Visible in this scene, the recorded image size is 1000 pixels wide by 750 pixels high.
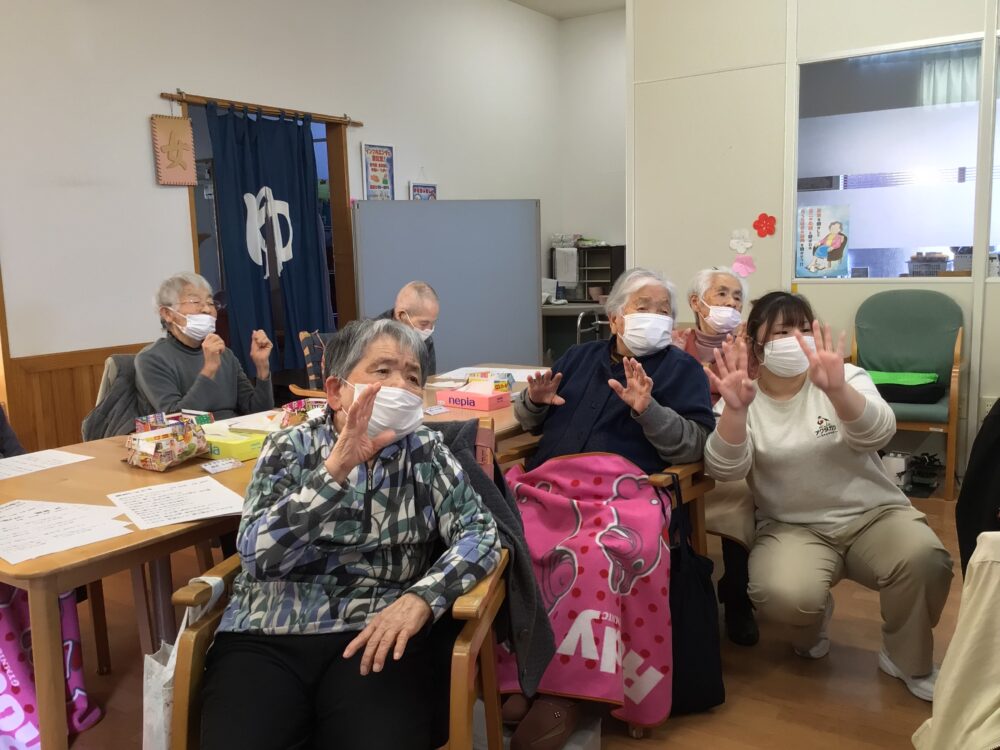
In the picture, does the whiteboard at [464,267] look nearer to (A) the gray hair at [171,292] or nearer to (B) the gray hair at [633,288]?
(A) the gray hair at [171,292]

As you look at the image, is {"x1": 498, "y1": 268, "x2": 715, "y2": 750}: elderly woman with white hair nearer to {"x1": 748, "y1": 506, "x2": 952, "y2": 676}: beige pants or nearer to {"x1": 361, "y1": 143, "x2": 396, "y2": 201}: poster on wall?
{"x1": 748, "y1": 506, "x2": 952, "y2": 676}: beige pants

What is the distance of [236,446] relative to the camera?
217 cm

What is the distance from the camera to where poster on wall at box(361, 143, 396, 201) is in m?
5.58

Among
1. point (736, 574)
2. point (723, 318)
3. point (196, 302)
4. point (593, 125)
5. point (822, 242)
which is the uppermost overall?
point (593, 125)

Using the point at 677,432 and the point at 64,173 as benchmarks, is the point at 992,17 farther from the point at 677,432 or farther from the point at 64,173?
the point at 64,173

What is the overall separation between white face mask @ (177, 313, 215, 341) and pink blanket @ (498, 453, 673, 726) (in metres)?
1.41

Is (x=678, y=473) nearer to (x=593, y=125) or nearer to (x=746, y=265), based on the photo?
(x=746, y=265)

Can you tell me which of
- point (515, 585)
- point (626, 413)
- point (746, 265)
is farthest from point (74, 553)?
point (746, 265)


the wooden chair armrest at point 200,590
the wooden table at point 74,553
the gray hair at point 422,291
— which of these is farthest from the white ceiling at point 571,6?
the wooden chair armrest at point 200,590

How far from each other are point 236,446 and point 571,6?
599 centimetres

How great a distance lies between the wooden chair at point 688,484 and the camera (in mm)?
2094

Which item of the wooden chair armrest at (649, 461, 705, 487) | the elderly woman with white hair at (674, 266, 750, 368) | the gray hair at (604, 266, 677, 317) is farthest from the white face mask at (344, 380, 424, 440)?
the elderly woman with white hair at (674, 266, 750, 368)

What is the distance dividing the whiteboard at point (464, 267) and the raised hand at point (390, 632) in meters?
3.72

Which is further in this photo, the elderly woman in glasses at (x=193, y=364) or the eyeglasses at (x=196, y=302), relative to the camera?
the eyeglasses at (x=196, y=302)
